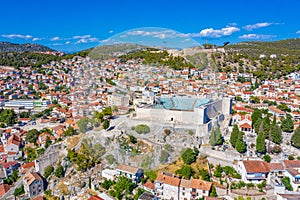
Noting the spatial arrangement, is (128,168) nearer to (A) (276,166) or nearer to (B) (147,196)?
(B) (147,196)

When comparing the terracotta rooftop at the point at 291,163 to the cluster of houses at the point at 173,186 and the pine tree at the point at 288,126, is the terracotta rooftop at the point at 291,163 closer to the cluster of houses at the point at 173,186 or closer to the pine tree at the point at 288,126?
the cluster of houses at the point at 173,186

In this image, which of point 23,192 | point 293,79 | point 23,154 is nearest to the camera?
point 23,192

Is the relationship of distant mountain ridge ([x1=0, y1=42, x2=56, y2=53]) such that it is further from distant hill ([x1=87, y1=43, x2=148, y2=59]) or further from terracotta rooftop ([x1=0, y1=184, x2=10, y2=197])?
distant hill ([x1=87, y1=43, x2=148, y2=59])

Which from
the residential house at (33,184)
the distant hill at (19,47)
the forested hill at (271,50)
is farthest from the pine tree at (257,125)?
the distant hill at (19,47)

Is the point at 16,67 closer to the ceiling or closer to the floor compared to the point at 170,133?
closer to the ceiling

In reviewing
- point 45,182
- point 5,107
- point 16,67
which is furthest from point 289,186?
point 16,67

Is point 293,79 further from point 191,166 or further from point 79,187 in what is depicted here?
point 79,187
